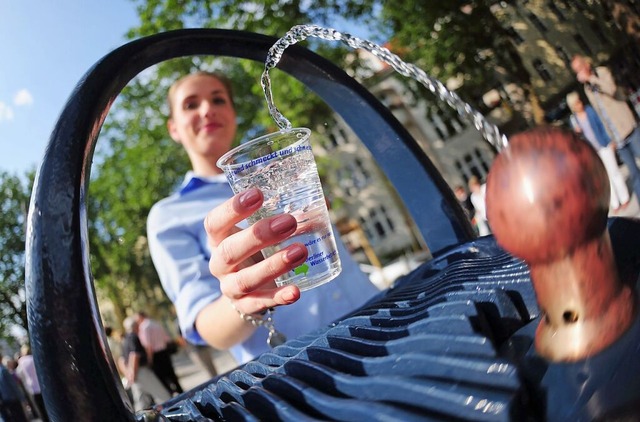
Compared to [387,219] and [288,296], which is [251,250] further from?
[387,219]

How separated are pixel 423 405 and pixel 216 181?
1833mm

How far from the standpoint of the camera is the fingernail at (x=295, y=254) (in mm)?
1040

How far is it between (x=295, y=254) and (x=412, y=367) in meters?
0.50

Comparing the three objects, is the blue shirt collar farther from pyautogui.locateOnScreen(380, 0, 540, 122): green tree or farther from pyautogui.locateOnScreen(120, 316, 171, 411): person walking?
pyautogui.locateOnScreen(380, 0, 540, 122): green tree

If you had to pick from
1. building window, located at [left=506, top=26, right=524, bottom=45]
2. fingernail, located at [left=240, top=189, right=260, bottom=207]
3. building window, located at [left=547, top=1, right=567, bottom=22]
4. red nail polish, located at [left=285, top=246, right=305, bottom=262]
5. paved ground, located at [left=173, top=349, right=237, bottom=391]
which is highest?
building window, located at [left=506, top=26, right=524, bottom=45]

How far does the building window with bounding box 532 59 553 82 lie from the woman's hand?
61.3 ft

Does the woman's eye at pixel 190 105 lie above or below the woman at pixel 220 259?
above

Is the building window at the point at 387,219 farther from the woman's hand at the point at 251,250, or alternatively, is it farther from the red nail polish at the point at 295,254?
the red nail polish at the point at 295,254

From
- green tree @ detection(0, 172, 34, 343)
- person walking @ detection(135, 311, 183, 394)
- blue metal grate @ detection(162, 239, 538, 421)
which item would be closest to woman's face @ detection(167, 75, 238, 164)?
blue metal grate @ detection(162, 239, 538, 421)

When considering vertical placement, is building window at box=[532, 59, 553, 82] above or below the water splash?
above

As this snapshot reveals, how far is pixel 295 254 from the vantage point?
3.41 feet

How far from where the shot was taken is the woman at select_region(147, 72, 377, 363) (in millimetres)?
1081

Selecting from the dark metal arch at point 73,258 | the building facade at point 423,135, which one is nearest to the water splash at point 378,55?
the dark metal arch at point 73,258

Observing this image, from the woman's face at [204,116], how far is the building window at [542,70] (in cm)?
1758
